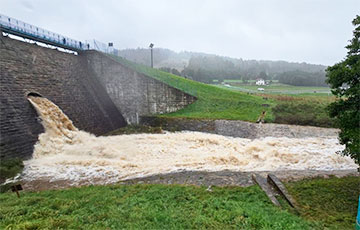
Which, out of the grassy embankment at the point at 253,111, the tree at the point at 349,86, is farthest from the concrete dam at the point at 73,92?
the tree at the point at 349,86

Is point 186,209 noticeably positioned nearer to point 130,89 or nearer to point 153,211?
point 153,211

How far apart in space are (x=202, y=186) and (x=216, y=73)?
6934 cm

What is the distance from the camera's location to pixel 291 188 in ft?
20.4

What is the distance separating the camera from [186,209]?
510cm

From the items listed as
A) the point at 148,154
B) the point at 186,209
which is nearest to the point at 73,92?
the point at 148,154

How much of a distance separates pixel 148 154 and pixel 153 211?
7.20 m

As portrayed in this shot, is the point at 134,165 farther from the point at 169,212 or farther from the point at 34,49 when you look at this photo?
the point at 34,49

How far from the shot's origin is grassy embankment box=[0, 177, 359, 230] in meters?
4.20

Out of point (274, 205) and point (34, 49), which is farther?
point (34, 49)

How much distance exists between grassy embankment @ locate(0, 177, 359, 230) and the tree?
1.39 meters

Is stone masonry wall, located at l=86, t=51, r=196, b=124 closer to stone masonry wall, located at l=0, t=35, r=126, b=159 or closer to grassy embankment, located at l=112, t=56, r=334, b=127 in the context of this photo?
stone masonry wall, located at l=0, t=35, r=126, b=159

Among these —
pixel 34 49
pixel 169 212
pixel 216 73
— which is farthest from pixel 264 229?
pixel 216 73

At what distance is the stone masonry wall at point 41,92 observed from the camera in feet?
36.4

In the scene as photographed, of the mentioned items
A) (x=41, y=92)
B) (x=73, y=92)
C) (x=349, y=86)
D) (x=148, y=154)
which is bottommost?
(x=148, y=154)
